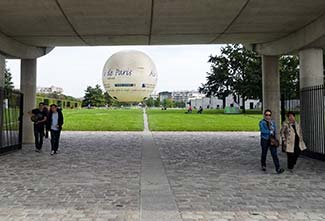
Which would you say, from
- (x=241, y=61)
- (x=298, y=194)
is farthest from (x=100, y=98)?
(x=298, y=194)

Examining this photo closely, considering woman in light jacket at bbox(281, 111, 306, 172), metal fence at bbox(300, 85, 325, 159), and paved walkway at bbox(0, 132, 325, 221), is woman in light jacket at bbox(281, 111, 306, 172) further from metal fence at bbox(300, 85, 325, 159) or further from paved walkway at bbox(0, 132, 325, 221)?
metal fence at bbox(300, 85, 325, 159)

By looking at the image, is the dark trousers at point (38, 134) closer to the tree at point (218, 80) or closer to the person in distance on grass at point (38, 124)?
the person in distance on grass at point (38, 124)

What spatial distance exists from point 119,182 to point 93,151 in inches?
275

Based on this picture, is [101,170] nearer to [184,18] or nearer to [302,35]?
[184,18]

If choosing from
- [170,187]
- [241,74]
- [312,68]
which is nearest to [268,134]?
[170,187]

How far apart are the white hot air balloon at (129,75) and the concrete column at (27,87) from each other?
30.7 meters

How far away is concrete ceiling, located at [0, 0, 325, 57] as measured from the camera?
11380 millimetres

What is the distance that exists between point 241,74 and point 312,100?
158ft

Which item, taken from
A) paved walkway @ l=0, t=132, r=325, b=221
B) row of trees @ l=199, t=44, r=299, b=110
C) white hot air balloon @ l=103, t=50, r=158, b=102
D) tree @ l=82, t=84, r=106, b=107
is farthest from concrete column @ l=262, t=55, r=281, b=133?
tree @ l=82, t=84, r=106, b=107

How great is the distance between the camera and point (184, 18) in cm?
1307

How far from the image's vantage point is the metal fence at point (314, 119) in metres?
14.1

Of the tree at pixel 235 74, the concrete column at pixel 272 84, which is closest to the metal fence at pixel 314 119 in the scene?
the concrete column at pixel 272 84

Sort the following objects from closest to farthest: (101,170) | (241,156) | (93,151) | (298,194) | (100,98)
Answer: (298,194) < (101,170) < (241,156) < (93,151) < (100,98)

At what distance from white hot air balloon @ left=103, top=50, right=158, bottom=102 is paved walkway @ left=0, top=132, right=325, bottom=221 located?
36.7 metres
